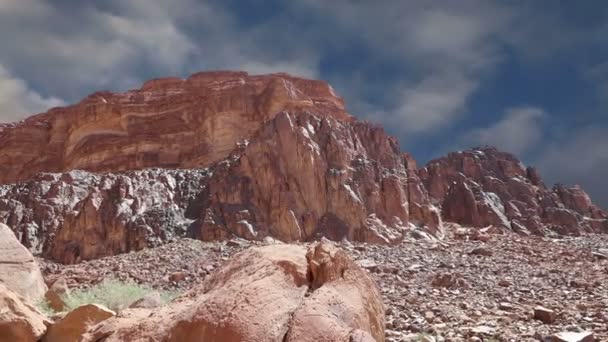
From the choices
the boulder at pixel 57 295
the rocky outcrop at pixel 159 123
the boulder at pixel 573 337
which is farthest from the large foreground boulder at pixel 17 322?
the rocky outcrop at pixel 159 123

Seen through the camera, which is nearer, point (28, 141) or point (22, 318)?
point (22, 318)

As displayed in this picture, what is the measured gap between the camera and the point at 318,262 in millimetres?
6418

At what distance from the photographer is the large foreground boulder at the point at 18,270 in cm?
1243

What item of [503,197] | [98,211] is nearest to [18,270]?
[98,211]

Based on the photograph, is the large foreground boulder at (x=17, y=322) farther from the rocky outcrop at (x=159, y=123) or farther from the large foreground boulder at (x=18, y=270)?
the rocky outcrop at (x=159, y=123)

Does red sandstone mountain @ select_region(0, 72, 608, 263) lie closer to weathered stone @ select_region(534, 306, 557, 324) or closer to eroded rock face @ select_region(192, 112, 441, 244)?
eroded rock face @ select_region(192, 112, 441, 244)

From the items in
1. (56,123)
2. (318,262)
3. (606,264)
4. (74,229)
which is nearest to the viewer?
(318,262)

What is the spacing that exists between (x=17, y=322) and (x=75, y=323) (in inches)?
30.0

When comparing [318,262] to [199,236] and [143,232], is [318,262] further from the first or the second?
[143,232]

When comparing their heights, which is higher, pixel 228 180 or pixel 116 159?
pixel 116 159

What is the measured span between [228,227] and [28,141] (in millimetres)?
44768

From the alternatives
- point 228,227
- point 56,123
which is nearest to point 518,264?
point 228,227

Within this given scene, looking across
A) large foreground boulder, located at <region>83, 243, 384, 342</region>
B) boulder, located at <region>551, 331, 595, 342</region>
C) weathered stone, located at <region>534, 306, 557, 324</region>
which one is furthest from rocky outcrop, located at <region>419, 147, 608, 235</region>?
large foreground boulder, located at <region>83, 243, 384, 342</region>

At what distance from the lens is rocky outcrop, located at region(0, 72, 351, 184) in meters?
54.6
